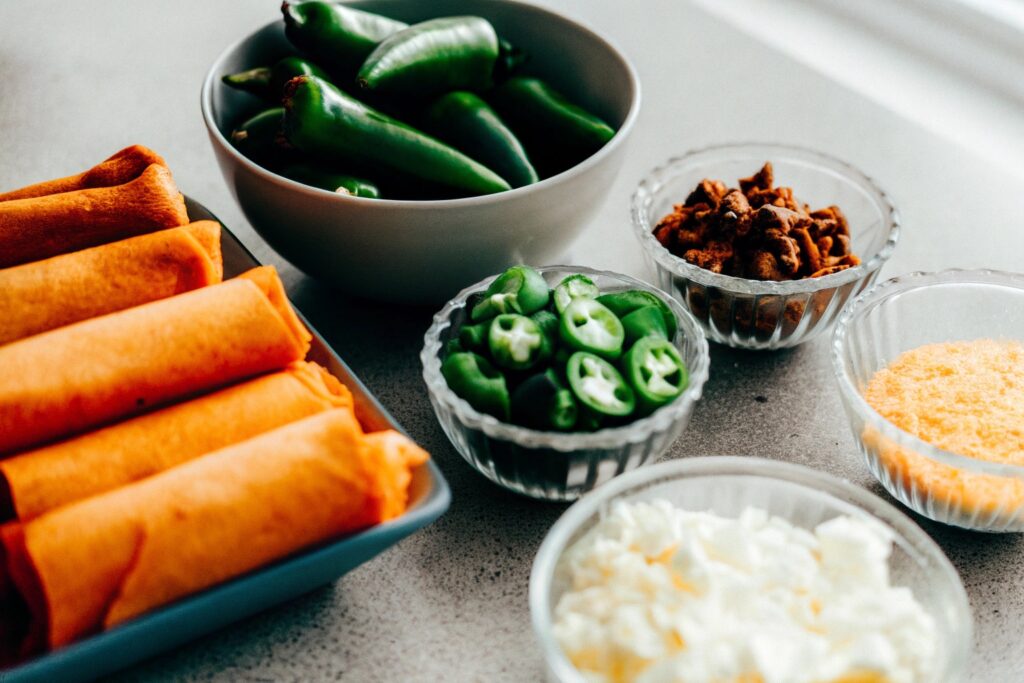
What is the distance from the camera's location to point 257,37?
4.18 ft

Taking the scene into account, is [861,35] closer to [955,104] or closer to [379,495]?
[955,104]

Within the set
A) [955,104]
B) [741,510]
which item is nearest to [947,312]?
[741,510]

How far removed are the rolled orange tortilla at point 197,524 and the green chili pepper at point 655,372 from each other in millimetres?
230

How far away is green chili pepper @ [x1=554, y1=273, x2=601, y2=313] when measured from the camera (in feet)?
3.15

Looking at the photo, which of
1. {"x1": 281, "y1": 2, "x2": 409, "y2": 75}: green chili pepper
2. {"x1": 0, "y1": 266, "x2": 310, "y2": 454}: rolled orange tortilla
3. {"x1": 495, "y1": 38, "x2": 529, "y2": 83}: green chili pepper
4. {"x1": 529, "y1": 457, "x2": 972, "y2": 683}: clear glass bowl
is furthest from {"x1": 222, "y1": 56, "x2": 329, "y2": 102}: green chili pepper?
{"x1": 529, "y1": 457, "x2": 972, "y2": 683}: clear glass bowl

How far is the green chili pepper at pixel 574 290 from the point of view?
96 centimetres

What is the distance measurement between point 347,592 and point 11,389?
0.34 m

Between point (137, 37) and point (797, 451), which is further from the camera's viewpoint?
point (137, 37)

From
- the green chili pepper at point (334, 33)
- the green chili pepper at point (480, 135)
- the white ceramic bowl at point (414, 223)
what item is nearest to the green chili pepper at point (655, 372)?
the white ceramic bowl at point (414, 223)

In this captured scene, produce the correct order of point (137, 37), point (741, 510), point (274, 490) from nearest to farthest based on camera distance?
point (274, 490), point (741, 510), point (137, 37)

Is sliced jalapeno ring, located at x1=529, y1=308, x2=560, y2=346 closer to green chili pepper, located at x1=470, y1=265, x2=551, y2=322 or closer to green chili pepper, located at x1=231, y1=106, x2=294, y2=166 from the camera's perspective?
green chili pepper, located at x1=470, y1=265, x2=551, y2=322

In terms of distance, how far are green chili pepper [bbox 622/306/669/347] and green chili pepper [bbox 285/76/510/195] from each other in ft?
0.89

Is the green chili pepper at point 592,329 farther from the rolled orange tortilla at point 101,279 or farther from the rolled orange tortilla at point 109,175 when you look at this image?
the rolled orange tortilla at point 109,175

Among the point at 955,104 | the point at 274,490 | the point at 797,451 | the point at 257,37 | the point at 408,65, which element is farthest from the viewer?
the point at 955,104
